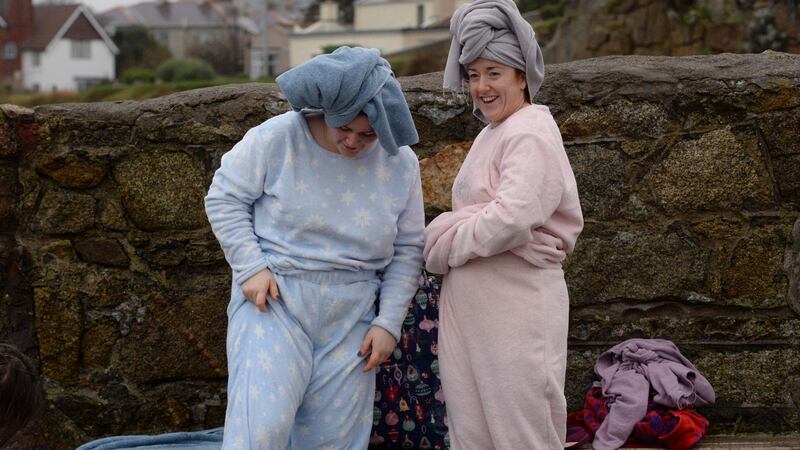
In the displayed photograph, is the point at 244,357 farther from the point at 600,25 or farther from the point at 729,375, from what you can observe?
the point at 600,25

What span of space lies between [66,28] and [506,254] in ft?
239

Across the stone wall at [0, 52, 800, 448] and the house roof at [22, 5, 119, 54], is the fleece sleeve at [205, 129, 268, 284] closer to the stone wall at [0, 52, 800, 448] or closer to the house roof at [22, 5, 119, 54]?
the stone wall at [0, 52, 800, 448]

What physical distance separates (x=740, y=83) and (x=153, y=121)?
2003mm

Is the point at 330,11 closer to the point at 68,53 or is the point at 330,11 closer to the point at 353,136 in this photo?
the point at 68,53

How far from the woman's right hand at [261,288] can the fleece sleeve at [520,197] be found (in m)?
0.56

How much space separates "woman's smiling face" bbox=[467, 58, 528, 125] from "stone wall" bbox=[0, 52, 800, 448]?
0.79m

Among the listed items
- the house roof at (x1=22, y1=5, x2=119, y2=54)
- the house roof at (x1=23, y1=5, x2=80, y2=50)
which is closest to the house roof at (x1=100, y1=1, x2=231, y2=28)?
the house roof at (x1=23, y1=5, x2=80, y2=50)

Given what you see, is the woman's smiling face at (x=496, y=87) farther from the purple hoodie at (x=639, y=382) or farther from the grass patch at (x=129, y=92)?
the grass patch at (x=129, y=92)

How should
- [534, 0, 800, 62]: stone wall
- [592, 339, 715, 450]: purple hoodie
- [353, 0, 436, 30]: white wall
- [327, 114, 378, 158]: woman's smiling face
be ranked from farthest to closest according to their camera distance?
[353, 0, 436, 30]: white wall
[534, 0, 800, 62]: stone wall
[592, 339, 715, 450]: purple hoodie
[327, 114, 378, 158]: woman's smiling face

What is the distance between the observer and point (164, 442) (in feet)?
12.8

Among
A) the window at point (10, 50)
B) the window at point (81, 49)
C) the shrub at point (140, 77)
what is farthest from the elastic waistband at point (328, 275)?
the window at point (10, 50)

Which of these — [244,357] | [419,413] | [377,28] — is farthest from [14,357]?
[377,28]

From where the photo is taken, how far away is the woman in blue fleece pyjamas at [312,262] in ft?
10.6

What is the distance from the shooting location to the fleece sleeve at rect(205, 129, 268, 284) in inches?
129
